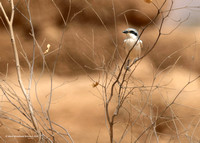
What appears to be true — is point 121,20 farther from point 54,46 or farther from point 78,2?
point 54,46

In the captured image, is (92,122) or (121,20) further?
(121,20)

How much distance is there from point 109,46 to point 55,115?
108 centimetres

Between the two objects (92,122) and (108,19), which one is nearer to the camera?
(92,122)

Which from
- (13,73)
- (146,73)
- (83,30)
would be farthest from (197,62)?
(13,73)

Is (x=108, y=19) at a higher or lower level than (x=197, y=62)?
higher

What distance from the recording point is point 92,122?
321cm

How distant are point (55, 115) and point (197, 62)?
176 cm

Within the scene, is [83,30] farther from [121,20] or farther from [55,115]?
[55,115]

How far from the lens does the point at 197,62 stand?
3.74 metres

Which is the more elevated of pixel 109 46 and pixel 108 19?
pixel 108 19

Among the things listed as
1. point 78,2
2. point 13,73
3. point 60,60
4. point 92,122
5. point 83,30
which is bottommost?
point 92,122

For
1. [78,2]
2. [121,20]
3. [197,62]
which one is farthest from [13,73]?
[197,62]

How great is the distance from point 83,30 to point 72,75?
0.54 metres

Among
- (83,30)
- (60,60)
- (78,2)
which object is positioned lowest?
(60,60)
